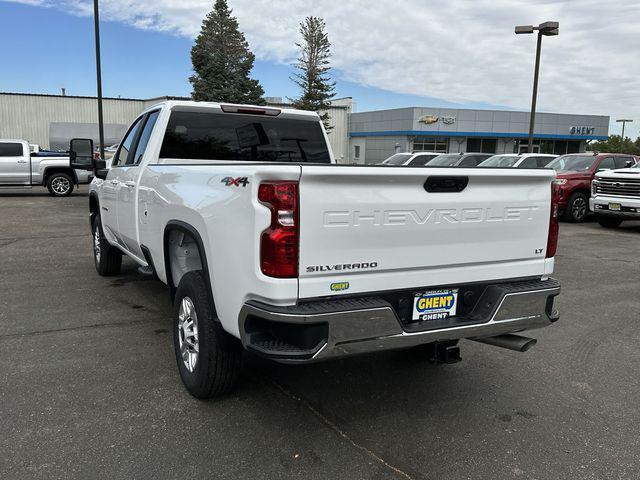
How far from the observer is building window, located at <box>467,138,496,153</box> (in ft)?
155

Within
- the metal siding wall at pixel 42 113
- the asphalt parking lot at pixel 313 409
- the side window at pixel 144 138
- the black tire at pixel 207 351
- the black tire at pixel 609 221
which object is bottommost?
the asphalt parking lot at pixel 313 409

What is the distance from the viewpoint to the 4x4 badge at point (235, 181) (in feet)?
9.06

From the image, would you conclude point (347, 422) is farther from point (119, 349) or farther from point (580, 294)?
point (580, 294)

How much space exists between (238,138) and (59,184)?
52.3 feet

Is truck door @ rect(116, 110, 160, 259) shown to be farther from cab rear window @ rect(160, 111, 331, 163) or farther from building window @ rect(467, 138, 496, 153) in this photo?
building window @ rect(467, 138, 496, 153)

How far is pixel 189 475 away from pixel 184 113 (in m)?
3.18

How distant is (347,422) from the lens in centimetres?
339

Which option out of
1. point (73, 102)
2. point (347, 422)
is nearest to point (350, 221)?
point (347, 422)

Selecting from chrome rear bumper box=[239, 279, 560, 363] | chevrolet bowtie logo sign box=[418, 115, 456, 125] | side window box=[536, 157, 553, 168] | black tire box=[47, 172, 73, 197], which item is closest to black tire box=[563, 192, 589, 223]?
side window box=[536, 157, 553, 168]

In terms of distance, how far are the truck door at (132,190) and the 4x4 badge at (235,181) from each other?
2.15m

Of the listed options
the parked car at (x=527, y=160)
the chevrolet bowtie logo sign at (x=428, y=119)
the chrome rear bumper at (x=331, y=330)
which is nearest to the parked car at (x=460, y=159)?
the parked car at (x=527, y=160)

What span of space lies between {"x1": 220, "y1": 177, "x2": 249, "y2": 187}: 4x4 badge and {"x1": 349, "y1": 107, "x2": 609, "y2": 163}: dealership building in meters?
40.6

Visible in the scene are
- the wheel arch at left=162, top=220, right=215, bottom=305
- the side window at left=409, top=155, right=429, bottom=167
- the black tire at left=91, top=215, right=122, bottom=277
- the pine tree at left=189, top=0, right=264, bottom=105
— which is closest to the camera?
the wheel arch at left=162, top=220, right=215, bottom=305

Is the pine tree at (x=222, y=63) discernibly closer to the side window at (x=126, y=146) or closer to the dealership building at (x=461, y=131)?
the dealership building at (x=461, y=131)
